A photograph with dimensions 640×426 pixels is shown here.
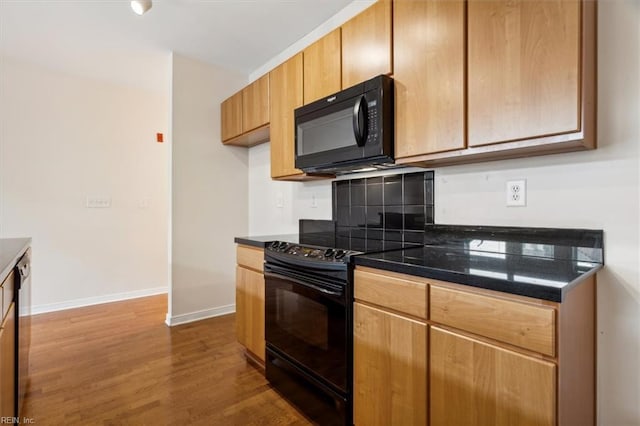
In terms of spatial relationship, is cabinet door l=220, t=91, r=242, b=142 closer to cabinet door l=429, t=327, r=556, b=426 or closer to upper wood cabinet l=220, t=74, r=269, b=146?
upper wood cabinet l=220, t=74, r=269, b=146

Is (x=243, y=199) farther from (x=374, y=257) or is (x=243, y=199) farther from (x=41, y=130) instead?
(x=374, y=257)

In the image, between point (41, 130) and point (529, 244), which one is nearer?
point (529, 244)

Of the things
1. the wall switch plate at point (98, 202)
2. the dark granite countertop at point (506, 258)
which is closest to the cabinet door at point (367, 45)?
the dark granite countertop at point (506, 258)

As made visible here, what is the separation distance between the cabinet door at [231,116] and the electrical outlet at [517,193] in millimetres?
2303

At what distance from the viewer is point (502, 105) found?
1.26 meters

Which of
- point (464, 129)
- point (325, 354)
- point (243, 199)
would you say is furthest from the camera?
point (243, 199)

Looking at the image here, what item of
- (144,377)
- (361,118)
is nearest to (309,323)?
(361,118)

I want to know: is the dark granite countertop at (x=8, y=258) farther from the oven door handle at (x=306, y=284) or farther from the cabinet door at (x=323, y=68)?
the cabinet door at (x=323, y=68)

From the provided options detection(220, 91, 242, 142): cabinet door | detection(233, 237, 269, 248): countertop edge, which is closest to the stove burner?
detection(233, 237, 269, 248): countertop edge

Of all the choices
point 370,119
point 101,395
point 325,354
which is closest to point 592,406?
point 325,354

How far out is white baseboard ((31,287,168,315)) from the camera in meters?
3.47

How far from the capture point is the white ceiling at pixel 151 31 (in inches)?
94.1

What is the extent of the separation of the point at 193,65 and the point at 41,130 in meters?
1.76

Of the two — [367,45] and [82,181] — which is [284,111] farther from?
[82,181]
